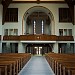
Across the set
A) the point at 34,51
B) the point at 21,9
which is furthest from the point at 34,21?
the point at 21,9

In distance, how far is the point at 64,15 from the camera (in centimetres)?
3183

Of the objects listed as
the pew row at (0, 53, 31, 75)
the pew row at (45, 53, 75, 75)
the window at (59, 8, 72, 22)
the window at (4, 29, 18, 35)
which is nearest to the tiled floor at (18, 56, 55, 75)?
the pew row at (0, 53, 31, 75)

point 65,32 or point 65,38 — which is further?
point 65,32

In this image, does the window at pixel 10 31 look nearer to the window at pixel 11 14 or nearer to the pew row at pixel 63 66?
the window at pixel 11 14

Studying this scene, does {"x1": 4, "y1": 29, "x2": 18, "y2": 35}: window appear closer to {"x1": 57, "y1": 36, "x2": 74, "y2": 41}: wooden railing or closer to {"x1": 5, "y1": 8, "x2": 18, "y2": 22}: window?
{"x1": 5, "y1": 8, "x2": 18, "y2": 22}: window

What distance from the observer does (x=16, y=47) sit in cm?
3234

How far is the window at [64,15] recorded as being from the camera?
3172 cm

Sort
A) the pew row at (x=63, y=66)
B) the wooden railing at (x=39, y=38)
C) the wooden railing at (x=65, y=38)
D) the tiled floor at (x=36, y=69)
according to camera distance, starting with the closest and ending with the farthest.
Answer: the pew row at (x=63, y=66) < the tiled floor at (x=36, y=69) < the wooden railing at (x=39, y=38) < the wooden railing at (x=65, y=38)

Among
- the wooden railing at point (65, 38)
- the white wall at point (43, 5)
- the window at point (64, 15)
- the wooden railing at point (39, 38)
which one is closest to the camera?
the wooden railing at point (39, 38)

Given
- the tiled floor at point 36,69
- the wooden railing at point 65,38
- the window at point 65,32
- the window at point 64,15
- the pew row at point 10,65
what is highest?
the window at point 64,15

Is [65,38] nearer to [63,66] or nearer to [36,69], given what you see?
[36,69]

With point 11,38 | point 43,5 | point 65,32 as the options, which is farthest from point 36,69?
point 43,5

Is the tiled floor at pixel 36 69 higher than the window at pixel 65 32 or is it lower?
lower

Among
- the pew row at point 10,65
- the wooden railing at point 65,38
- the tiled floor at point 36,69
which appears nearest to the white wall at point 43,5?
the wooden railing at point 65,38
